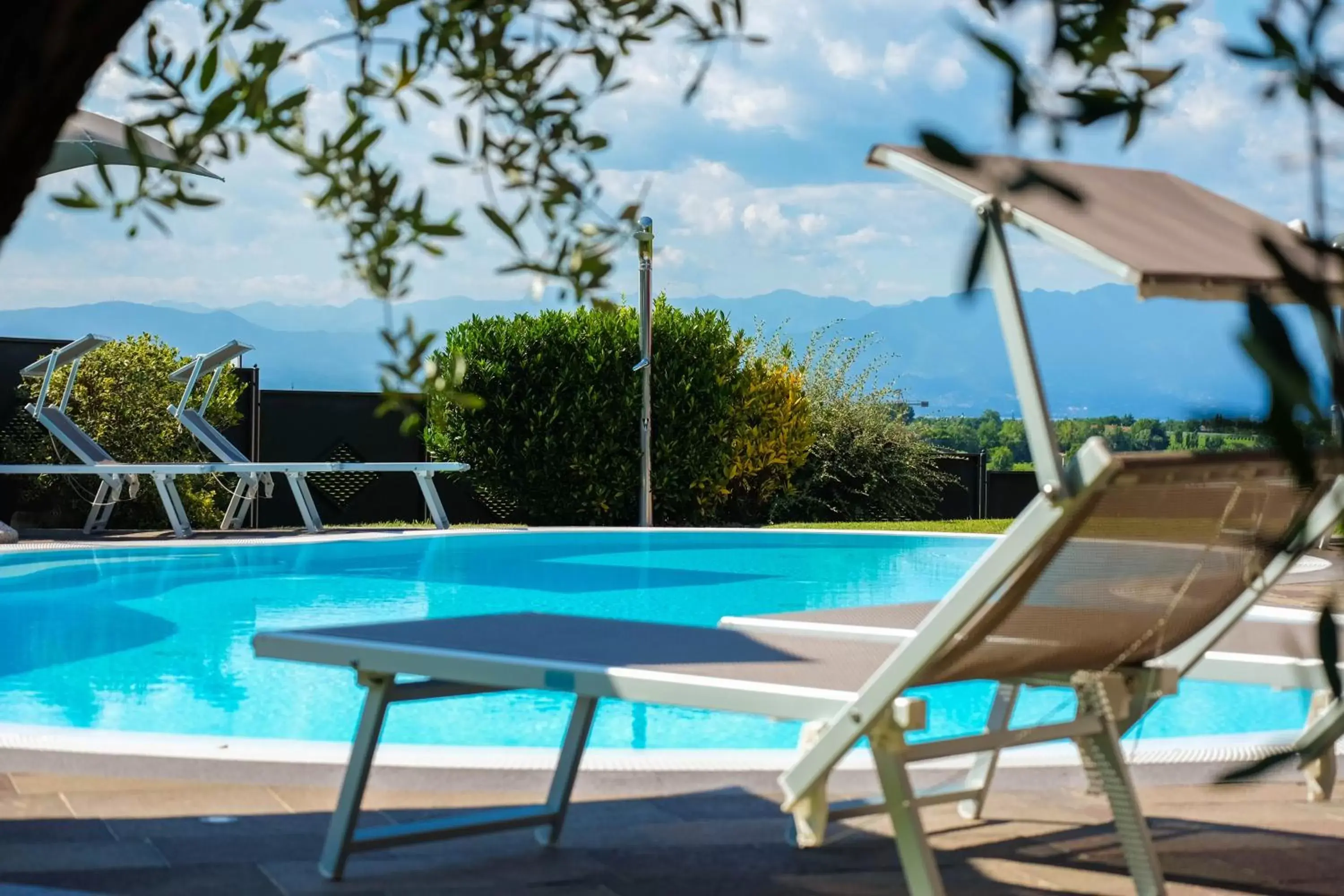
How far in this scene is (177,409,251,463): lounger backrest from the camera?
11922 mm

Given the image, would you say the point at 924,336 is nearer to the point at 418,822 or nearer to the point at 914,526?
the point at 914,526

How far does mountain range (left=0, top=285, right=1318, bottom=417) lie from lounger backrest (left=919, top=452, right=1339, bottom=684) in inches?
6.7

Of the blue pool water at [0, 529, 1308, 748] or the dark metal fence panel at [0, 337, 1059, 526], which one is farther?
the dark metal fence panel at [0, 337, 1059, 526]

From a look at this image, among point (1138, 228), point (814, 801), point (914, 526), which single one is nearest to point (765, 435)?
point (914, 526)

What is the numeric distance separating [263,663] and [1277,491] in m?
4.92

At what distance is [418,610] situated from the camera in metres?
8.20

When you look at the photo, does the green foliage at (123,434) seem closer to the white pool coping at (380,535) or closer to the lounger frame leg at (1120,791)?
the white pool coping at (380,535)

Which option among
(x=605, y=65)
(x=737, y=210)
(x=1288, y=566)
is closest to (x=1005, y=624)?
(x=1288, y=566)

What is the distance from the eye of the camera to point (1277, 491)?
7.66 feet

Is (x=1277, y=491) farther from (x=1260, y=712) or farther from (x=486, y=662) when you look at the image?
(x=1260, y=712)

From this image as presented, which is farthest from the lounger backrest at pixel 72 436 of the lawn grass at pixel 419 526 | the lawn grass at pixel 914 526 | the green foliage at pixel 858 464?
the green foliage at pixel 858 464

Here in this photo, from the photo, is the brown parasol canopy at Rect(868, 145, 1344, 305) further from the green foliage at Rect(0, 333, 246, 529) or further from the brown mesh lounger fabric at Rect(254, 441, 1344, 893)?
the green foliage at Rect(0, 333, 246, 529)

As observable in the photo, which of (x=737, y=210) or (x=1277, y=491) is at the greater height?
(x=737, y=210)

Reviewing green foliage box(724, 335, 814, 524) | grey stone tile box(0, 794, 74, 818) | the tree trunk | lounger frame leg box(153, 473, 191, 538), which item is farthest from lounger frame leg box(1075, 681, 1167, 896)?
green foliage box(724, 335, 814, 524)
